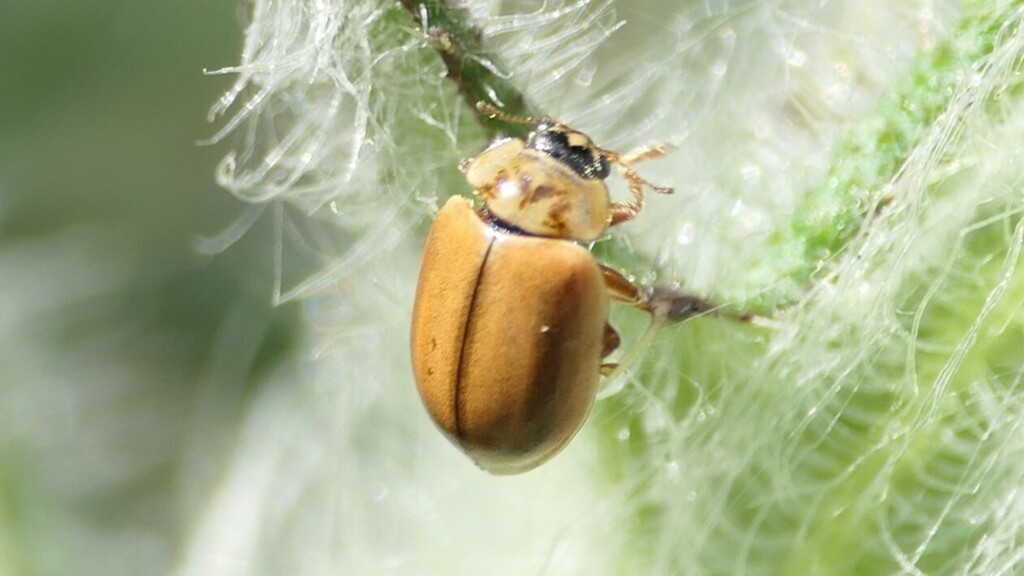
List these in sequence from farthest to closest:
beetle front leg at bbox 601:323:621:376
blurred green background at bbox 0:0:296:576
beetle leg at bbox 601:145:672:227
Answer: blurred green background at bbox 0:0:296:576
beetle leg at bbox 601:145:672:227
beetle front leg at bbox 601:323:621:376

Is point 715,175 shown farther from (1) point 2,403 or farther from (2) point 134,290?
(2) point 134,290

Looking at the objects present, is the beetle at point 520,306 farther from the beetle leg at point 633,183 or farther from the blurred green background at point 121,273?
the blurred green background at point 121,273

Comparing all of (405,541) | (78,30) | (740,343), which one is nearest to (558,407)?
(740,343)

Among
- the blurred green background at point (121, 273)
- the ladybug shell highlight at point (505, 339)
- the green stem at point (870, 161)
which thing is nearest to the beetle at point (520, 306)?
the ladybug shell highlight at point (505, 339)

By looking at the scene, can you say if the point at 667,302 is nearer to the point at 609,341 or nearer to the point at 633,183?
the point at 609,341

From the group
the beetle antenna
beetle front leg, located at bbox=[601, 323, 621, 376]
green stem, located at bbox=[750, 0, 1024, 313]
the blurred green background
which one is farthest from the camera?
the blurred green background

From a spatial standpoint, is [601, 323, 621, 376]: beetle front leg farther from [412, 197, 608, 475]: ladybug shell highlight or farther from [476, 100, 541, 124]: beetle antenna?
[476, 100, 541, 124]: beetle antenna

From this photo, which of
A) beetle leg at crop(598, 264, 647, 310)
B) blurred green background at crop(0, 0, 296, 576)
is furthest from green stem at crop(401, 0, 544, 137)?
blurred green background at crop(0, 0, 296, 576)
